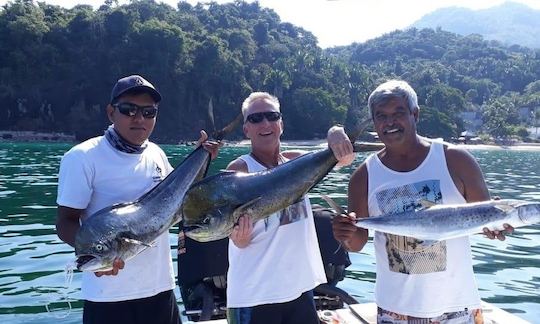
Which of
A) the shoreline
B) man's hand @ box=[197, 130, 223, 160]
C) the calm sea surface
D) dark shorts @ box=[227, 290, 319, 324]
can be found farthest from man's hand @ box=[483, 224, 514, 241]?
the shoreline

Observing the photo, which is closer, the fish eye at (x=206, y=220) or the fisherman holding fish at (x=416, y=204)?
the fish eye at (x=206, y=220)

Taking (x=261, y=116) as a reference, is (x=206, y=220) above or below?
below

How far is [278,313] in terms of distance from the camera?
3.59 meters

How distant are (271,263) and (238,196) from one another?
615 mm

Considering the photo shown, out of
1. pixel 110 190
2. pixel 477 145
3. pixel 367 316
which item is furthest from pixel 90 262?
pixel 477 145

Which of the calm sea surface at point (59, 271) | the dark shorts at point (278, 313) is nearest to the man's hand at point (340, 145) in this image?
the dark shorts at point (278, 313)

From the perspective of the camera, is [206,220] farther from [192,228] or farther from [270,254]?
[270,254]

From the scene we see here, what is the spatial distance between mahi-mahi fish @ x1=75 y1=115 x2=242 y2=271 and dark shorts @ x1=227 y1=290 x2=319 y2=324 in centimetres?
79

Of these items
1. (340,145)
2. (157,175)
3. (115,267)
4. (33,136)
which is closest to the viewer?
(115,267)

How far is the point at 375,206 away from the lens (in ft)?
11.2

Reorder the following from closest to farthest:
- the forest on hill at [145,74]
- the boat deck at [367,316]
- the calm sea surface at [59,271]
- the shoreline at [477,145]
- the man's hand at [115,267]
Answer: the man's hand at [115,267], the boat deck at [367,316], the calm sea surface at [59,271], the forest on hill at [145,74], the shoreline at [477,145]

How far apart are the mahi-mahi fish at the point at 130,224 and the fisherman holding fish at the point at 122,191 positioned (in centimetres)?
22

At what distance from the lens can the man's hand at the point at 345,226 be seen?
3.42 metres

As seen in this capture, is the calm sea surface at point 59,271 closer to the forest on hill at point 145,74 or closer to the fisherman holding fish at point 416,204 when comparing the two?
the fisherman holding fish at point 416,204
